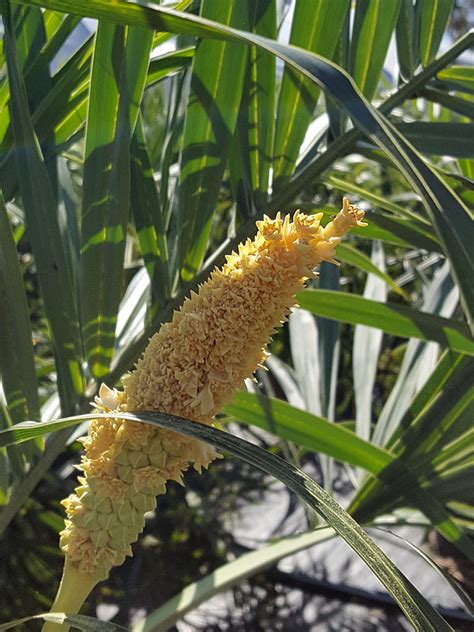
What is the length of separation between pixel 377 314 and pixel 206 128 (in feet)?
0.72

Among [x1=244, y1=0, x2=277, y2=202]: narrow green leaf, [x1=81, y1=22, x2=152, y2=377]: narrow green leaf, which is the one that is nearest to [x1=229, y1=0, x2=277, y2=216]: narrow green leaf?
[x1=244, y1=0, x2=277, y2=202]: narrow green leaf

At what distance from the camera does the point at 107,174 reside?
1.58 ft

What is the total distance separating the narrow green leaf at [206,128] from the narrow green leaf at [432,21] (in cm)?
16

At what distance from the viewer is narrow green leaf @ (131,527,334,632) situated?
590mm

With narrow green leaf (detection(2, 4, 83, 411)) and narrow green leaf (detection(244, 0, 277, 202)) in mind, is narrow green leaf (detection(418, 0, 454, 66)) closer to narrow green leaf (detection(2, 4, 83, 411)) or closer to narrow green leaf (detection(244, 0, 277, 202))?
narrow green leaf (detection(244, 0, 277, 202))

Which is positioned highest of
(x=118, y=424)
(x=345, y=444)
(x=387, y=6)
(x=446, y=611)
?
(x=387, y=6)

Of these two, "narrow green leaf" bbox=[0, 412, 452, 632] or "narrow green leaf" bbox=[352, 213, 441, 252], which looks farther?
"narrow green leaf" bbox=[352, 213, 441, 252]

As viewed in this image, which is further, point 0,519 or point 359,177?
point 359,177

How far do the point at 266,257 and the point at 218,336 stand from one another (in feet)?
0.13

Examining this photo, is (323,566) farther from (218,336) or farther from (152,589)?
(218,336)

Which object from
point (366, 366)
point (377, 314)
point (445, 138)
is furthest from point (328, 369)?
point (445, 138)

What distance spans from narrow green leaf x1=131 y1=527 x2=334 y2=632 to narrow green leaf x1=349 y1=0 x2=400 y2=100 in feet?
1.18

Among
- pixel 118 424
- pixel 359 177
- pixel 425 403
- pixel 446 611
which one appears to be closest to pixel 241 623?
pixel 446 611

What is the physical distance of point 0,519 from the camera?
53 centimetres
